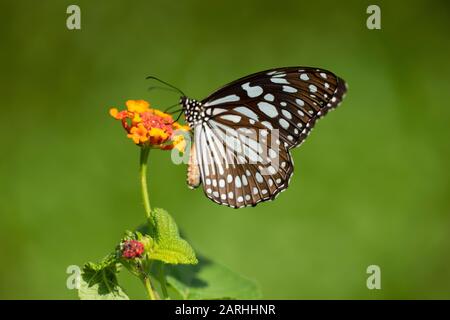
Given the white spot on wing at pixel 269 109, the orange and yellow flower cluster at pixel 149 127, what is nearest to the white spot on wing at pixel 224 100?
the white spot on wing at pixel 269 109

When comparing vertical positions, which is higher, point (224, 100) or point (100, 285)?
point (224, 100)

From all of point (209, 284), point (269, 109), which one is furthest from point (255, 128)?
point (209, 284)

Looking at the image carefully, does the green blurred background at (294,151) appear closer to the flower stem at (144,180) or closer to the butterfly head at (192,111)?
the butterfly head at (192,111)

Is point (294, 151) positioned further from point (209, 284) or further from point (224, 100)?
point (209, 284)

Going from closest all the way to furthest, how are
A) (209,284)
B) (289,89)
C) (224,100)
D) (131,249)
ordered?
1. (131,249)
2. (209,284)
3. (289,89)
4. (224,100)

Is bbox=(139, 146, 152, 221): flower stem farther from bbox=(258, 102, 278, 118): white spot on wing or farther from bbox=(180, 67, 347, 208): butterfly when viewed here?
bbox=(258, 102, 278, 118): white spot on wing

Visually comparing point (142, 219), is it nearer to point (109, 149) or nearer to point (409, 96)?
point (109, 149)
